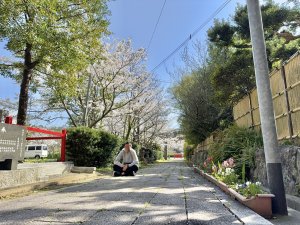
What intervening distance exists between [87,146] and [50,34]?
4521 millimetres

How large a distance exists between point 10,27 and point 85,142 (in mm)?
4814

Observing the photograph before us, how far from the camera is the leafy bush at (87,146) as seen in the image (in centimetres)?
1068

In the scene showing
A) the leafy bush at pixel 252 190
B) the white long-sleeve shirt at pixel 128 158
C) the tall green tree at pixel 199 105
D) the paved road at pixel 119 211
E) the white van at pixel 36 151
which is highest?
the tall green tree at pixel 199 105

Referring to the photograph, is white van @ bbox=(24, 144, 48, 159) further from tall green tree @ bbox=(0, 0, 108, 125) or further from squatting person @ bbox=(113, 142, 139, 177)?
squatting person @ bbox=(113, 142, 139, 177)

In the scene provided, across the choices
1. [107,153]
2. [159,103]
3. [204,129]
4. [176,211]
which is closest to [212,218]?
[176,211]

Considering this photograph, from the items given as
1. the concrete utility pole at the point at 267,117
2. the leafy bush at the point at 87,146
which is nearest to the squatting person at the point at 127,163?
the leafy bush at the point at 87,146

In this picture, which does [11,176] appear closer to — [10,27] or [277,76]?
[10,27]

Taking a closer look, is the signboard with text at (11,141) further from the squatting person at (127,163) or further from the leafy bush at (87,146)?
the leafy bush at (87,146)

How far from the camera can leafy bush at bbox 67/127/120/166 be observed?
10.7m

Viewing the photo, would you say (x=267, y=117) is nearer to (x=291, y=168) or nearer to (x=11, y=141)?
(x=291, y=168)

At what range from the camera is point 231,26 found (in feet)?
38.0

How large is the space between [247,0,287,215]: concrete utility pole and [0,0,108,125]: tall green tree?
6019 millimetres

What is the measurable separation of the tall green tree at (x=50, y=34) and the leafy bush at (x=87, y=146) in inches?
77.8

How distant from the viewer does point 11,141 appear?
18.4 feet
